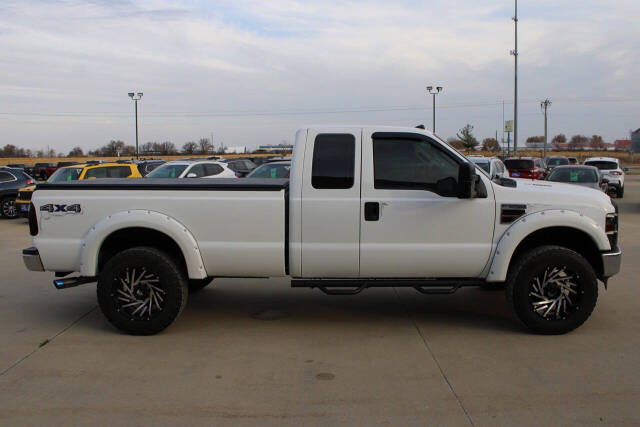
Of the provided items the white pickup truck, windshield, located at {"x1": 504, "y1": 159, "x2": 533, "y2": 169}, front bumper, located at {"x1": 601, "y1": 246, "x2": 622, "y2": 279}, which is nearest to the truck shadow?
the white pickup truck

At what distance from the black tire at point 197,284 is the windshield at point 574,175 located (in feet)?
44.7

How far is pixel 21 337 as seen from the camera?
5945 millimetres

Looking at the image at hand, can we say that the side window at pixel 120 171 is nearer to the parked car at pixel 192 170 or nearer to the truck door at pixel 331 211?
the parked car at pixel 192 170

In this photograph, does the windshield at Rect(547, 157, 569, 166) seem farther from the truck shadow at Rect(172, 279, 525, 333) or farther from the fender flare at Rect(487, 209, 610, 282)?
the fender flare at Rect(487, 209, 610, 282)

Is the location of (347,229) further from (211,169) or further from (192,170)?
(211,169)

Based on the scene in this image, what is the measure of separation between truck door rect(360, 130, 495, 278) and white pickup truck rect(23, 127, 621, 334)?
0.4 inches

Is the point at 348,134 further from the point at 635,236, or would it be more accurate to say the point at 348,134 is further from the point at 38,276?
the point at 635,236

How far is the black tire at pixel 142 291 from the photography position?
5.80m

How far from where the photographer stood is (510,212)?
5738 mm

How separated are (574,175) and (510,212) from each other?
13941 millimetres

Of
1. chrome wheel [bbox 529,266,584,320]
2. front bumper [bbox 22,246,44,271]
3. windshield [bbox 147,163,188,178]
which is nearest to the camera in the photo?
chrome wheel [bbox 529,266,584,320]

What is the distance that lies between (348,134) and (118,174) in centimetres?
1239

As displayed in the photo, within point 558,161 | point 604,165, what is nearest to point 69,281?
point 604,165

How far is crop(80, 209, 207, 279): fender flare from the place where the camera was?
18.9ft
